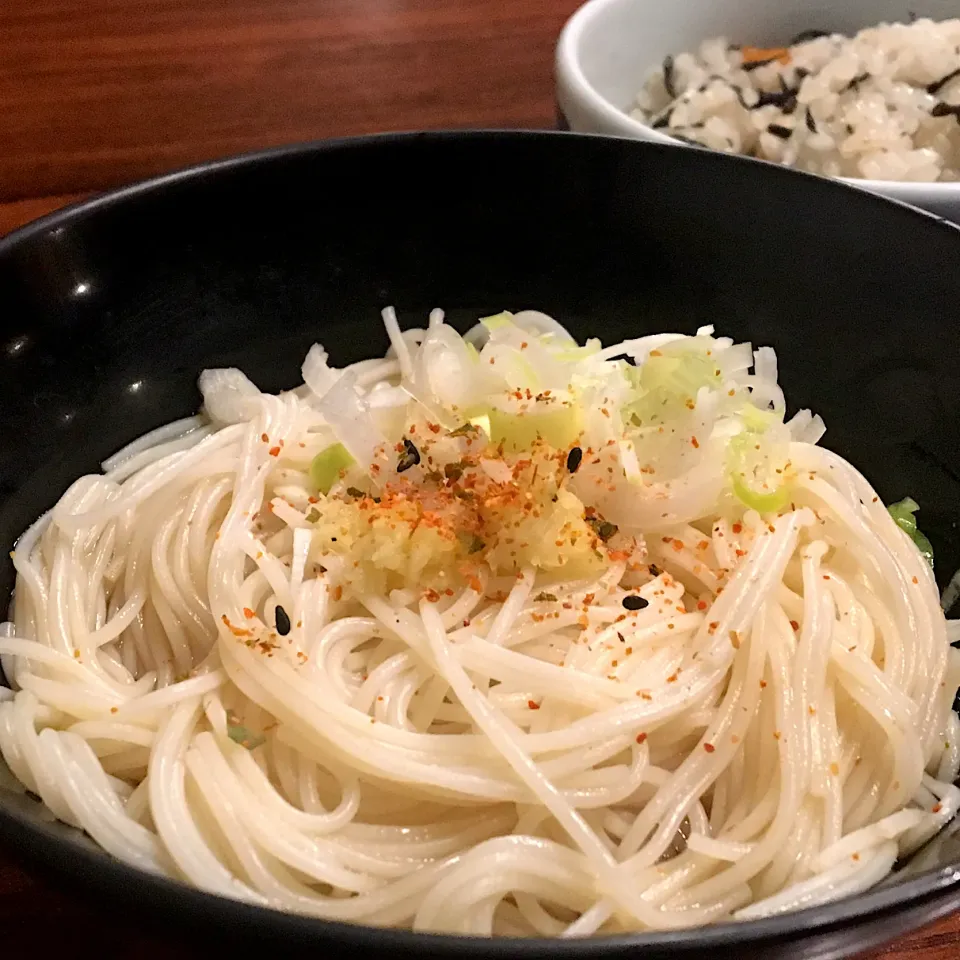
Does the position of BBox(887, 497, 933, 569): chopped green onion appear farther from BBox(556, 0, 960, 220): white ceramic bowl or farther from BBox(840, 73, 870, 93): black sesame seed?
BBox(840, 73, 870, 93): black sesame seed

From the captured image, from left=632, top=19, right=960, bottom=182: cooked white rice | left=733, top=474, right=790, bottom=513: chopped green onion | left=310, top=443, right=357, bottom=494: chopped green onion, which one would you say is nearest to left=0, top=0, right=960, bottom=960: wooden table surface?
left=632, top=19, right=960, bottom=182: cooked white rice

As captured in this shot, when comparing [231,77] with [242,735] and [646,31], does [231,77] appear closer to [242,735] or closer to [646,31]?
[646,31]

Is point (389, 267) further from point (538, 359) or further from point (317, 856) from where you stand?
point (317, 856)

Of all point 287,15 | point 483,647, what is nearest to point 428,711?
point 483,647

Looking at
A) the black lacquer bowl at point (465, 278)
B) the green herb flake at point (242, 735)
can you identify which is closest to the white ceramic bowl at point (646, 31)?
the black lacquer bowl at point (465, 278)

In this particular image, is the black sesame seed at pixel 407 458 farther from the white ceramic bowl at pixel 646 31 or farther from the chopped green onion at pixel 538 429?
the white ceramic bowl at pixel 646 31

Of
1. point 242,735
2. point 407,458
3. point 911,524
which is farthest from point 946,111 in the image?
point 242,735
